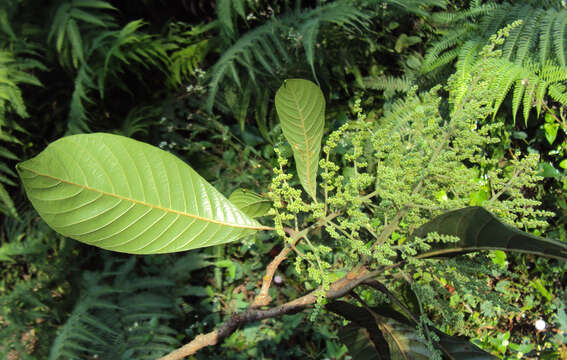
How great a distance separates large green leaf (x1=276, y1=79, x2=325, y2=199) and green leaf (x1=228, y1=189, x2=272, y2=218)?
0.12 meters

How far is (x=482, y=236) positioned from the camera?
1.78ft

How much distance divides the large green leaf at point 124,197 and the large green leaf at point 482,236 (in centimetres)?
35

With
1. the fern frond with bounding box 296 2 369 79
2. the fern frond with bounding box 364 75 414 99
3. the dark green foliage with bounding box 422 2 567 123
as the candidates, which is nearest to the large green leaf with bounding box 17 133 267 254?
the fern frond with bounding box 296 2 369 79

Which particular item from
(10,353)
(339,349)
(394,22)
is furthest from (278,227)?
(10,353)

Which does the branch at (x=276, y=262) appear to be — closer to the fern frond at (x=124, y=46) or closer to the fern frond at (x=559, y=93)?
the fern frond at (x=559, y=93)

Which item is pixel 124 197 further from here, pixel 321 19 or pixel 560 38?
pixel 560 38

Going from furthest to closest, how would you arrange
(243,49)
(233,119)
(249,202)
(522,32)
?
(233,119) → (243,49) → (522,32) → (249,202)

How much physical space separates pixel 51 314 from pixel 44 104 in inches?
48.5

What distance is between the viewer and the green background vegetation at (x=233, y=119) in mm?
1609

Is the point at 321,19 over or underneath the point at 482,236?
over

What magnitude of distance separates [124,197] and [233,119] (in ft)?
5.43

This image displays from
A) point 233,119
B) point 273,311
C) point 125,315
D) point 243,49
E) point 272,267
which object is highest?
point 243,49

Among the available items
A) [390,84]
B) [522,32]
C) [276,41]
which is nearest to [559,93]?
[522,32]

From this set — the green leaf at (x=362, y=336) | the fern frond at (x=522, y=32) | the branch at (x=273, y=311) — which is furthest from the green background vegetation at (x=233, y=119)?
the branch at (x=273, y=311)
